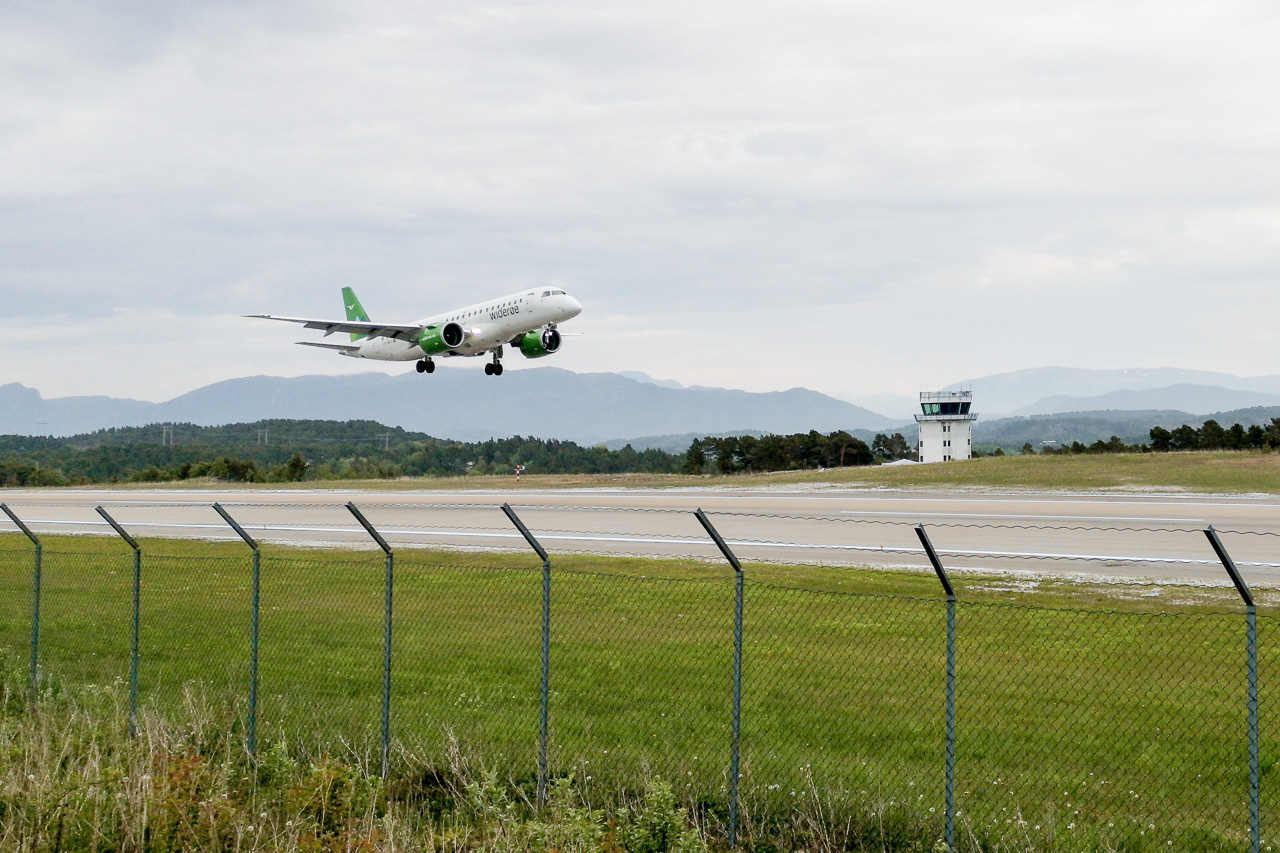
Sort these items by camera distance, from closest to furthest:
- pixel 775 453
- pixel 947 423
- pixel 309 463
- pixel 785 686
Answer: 1. pixel 785 686
2. pixel 775 453
3. pixel 947 423
4. pixel 309 463

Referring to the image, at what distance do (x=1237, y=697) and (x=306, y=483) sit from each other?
64105mm

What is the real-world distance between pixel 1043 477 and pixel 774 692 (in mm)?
44108

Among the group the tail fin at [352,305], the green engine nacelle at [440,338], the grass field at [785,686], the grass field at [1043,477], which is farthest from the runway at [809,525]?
the tail fin at [352,305]

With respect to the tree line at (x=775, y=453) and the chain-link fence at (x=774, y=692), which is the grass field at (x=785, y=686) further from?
the tree line at (x=775, y=453)

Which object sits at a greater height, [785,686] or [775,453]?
[775,453]

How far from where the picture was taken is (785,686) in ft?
46.3

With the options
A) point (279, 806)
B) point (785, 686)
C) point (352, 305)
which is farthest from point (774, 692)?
point (352, 305)

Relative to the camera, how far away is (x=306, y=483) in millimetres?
70812

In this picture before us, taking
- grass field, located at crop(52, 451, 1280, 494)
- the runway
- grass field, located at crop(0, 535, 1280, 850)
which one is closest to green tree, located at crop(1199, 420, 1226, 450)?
grass field, located at crop(52, 451, 1280, 494)

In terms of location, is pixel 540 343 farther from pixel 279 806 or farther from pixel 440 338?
pixel 279 806

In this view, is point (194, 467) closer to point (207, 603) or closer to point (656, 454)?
point (656, 454)

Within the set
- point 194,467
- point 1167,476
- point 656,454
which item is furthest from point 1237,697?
point 656,454

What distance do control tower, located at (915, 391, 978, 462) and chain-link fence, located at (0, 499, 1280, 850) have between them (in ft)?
347

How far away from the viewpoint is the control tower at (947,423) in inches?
4865
